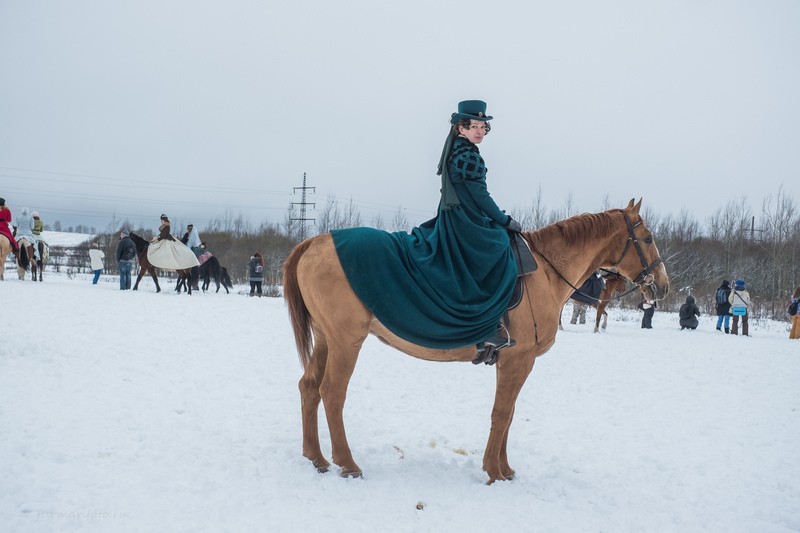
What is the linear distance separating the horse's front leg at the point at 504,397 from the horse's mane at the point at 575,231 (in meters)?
1.10

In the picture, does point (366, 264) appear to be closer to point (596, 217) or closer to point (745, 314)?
point (596, 217)

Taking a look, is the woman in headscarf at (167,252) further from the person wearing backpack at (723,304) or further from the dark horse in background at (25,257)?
the person wearing backpack at (723,304)

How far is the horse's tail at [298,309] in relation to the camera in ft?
13.7

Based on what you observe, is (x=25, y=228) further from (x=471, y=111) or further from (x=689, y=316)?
(x=689, y=316)

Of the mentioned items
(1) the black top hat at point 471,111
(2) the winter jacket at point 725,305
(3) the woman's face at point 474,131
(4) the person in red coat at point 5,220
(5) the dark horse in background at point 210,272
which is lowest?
(5) the dark horse in background at point 210,272

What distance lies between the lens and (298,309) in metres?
4.24

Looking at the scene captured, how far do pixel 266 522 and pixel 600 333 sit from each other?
12365 millimetres

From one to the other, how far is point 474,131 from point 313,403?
2.69 meters

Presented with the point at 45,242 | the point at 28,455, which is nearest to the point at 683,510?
the point at 28,455

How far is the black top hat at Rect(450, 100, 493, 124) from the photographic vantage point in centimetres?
406

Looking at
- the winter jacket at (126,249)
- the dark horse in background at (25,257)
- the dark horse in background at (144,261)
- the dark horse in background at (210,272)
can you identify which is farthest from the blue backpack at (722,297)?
the dark horse in background at (25,257)

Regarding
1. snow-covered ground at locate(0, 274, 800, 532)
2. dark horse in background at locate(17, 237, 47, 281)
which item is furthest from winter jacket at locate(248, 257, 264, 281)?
snow-covered ground at locate(0, 274, 800, 532)

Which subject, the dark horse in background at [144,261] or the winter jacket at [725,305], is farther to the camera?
the winter jacket at [725,305]

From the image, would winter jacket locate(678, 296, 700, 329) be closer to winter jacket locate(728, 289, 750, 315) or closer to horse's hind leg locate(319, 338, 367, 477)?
winter jacket locate(728, 289, 750, 315)
